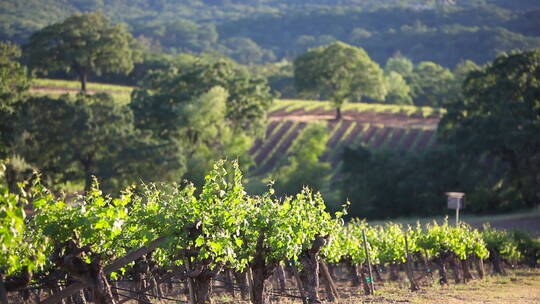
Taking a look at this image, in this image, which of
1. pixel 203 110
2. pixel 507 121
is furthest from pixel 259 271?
pixel 203 110

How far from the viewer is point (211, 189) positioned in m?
15.0

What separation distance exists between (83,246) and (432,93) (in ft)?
356

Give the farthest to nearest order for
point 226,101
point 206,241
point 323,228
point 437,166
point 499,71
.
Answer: point 226,101 → point 499,71 → point 437,166 → point 323,228 → point 206,241

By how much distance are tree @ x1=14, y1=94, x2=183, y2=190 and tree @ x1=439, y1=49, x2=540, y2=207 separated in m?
27.6

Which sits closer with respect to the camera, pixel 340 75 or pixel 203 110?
pixel 203 110

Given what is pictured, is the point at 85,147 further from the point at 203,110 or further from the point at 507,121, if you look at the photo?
the point at 507,121

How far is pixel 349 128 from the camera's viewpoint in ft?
298

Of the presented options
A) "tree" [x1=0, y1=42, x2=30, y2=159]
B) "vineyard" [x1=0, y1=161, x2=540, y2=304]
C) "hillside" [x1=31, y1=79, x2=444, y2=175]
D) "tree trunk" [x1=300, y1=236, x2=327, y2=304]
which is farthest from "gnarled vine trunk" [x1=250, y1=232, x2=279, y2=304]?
"hillside" [x1=31, y1=79, x2=444, y2=175]

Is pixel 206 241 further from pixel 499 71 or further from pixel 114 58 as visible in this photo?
pixel 114 58

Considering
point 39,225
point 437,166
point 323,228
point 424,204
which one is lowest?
point 424,204

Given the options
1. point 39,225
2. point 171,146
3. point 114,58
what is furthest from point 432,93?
point 39,225

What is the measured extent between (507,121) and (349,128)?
3519 centimetres

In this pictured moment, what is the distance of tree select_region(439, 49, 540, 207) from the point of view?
5644 cm

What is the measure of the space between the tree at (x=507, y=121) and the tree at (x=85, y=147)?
27559mm
